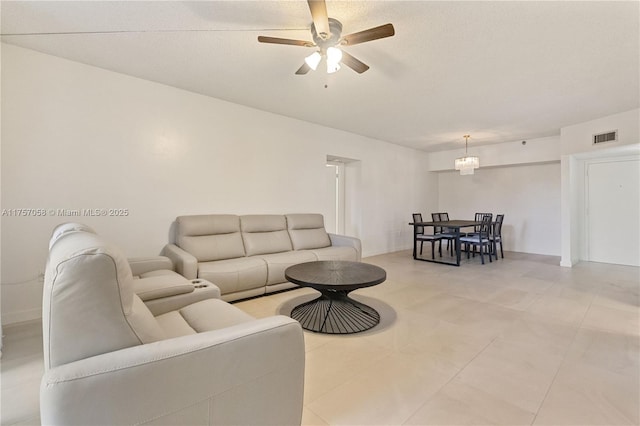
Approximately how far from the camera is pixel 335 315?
2916mm

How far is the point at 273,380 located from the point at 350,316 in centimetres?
180

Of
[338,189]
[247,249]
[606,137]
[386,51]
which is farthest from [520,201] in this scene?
[247,249]

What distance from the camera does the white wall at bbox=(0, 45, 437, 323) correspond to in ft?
8.88

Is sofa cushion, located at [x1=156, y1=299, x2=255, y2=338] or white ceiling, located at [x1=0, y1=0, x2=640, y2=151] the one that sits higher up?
white ceiling, located at [x1=0, y1=0, x2=640, y2=151]

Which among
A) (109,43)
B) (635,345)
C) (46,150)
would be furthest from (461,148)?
(46,150)

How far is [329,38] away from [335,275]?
1.98 metres

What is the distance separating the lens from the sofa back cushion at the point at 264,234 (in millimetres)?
3893

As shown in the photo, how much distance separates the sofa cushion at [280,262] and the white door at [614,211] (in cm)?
562

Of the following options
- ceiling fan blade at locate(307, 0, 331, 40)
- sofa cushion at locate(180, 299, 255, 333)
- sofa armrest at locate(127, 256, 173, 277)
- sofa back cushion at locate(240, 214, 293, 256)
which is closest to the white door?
sofa back cushion at locate(240, 214, 293, 256)

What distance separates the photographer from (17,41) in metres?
2.59

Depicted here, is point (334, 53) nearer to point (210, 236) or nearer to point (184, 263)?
point (184, 263)

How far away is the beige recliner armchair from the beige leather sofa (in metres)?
2.03

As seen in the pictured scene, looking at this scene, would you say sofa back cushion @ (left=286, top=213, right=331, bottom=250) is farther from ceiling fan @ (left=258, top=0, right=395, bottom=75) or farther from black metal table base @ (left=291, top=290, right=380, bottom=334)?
ceiling fan @ (left=258, top=0, right=395, bottom=75)

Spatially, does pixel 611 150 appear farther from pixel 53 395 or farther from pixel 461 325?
pixel 53 395
